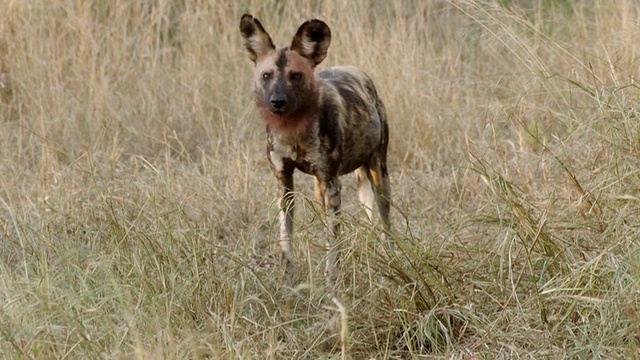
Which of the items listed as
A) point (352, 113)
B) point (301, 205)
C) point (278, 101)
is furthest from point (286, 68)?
point (301, 205)

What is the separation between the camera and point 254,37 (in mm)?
4336

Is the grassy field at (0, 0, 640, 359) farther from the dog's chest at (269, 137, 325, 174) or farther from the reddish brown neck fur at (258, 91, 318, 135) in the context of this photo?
the reddish brown neck fur at (258, 91, 318, 135)

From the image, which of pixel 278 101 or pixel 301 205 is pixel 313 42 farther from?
pixel 301 205

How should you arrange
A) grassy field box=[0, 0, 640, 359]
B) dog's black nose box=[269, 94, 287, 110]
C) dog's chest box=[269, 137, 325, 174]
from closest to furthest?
grassy field box=[0, 0, 640, 359] < dog's black nose box=[269, 94, 287, 110] < dog's chest box=[269, 137, 325, 174]

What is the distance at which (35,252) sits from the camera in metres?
4.01

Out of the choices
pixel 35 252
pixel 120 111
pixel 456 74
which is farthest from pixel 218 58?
pixel 35 252

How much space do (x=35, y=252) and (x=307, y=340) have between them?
1.20 meters

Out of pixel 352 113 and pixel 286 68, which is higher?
pixel 286 68

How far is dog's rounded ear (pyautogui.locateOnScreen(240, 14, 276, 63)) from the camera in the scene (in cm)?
430

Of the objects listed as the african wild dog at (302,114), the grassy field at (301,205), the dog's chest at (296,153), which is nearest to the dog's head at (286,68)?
Answer: the african wild dog at (302,114)

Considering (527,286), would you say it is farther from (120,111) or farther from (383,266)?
(120,111)

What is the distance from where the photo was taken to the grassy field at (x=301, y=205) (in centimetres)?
334

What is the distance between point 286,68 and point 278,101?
0.18 m

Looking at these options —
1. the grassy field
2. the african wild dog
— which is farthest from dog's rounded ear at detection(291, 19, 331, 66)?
the grassy field
